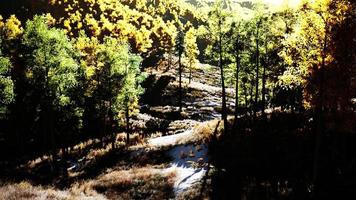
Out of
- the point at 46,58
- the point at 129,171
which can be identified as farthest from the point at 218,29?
the point at 46,58

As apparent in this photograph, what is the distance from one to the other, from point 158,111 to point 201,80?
33247mm

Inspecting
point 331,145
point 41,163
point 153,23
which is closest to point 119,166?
point 41,163

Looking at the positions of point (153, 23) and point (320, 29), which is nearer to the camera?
point (320, 29)

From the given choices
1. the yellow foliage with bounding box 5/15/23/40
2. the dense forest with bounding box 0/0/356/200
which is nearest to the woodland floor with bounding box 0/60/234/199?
the dense forest with bounding box 0/0/356/200

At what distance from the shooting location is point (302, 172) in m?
24.9

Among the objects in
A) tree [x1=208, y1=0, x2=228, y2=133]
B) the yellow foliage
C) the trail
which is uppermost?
the yellow foliage

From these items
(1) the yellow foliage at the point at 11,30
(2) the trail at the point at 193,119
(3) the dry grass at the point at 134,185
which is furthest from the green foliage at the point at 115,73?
(1) the yellow foliage at the point at 11,30

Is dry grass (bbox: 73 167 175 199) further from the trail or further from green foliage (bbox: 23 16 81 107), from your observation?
green foliage (bbox: 23 16 81 107)

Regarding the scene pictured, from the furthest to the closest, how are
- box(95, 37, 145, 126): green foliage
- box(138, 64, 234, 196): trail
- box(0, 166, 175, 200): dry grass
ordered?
box(95, 37, 145, 126): green foliage
box(138, 64, 234, 196): trail
box(0, 166, 175, 200): dry grass

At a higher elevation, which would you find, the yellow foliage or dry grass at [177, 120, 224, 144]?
Result: the yellow foliage

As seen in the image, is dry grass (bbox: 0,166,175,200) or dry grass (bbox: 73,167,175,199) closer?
dry grass (bbox: 0,166,175,200)

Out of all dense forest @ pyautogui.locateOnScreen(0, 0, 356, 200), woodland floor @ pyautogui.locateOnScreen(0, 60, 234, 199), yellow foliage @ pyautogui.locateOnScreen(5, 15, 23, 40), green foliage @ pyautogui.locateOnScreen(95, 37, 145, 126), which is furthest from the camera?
yellow foliage @ pyautogui.locateOnScreen(5, 15, 23, 40)

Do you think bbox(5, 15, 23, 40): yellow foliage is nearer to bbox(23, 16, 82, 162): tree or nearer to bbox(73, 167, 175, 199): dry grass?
bbox(23, 16, 82, 162): tree

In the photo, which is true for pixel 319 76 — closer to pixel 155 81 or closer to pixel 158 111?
pixel 158 111
